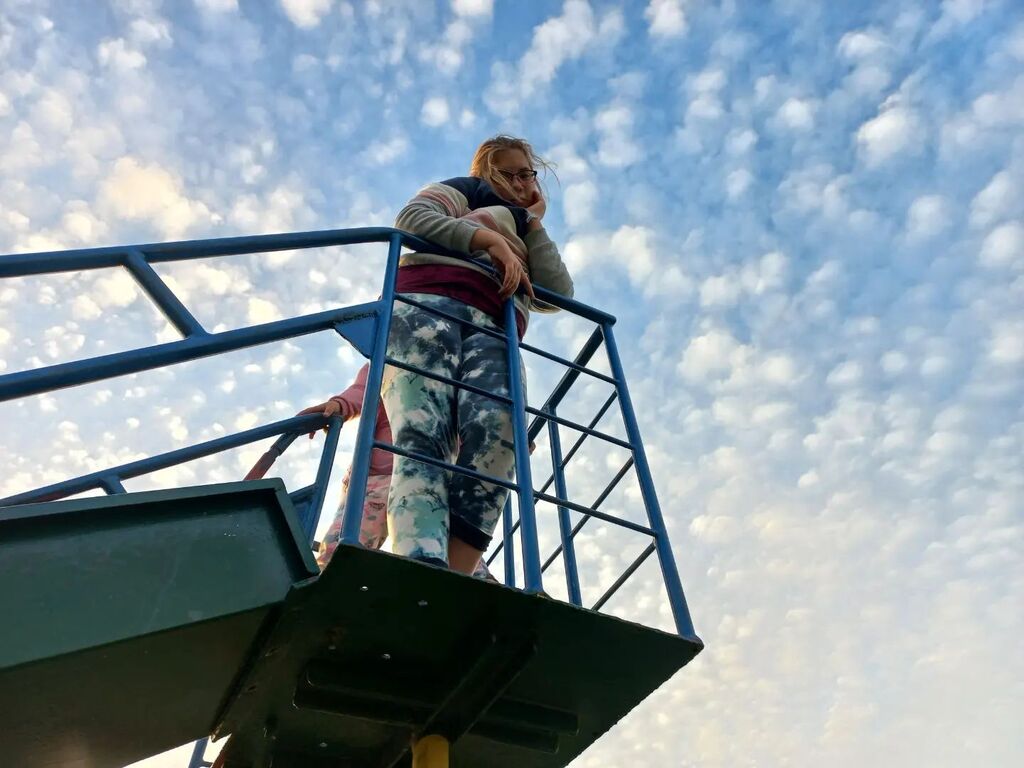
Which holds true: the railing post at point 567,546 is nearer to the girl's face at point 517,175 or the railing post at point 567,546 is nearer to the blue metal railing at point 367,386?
the blue metal railing at point 367,386

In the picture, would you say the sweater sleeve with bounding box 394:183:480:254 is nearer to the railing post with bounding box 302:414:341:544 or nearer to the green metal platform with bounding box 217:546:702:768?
the railing post with bounding box 302:414:341:544

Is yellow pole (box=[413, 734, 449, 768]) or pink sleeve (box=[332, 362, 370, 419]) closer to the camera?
yellow pole (box=[413, 734, 449, 768])

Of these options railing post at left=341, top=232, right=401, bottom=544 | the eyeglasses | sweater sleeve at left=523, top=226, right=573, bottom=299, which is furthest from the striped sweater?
railing post at left=341, top=232, right=401, bottom=544

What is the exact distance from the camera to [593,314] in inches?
164

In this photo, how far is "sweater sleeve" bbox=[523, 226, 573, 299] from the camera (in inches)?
166

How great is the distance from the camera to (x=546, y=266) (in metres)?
4.21

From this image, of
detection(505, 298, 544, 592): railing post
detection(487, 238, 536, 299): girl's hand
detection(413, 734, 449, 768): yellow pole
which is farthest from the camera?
detection(487, 238, 536, 299): girl's hand

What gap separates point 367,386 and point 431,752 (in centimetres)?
127

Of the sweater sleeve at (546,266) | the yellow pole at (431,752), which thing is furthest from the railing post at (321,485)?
the sweater sleeve at (546,266)

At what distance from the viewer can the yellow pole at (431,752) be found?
2.85 m

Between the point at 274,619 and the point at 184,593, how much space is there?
0.30m

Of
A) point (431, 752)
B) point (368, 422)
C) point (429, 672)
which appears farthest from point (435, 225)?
point (431, 752)

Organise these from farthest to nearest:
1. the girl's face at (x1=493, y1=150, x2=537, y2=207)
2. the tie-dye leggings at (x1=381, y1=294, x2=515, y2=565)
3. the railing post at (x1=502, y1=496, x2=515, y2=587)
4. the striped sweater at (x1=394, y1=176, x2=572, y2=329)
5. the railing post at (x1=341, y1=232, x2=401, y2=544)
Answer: the girl's face at (x1=493, y1=150, x2=537, y2=207) → the railing post at (x1=502, y1=496, x2=515, y2=587) → the striped sweater at (x1=394, y1=176, x2=572, y2=329) → the tie-dye leggings at (x1=381, y1=294, x2=515, y2=565) → the railing post at (x1=341, y1=232, x2=401, y2=544)

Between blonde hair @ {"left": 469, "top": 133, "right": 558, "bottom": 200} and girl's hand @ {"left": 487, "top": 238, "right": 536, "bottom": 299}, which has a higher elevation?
blonde hair @ {"left": 469, "top": 133, "right": 558, "bottom": 200}
